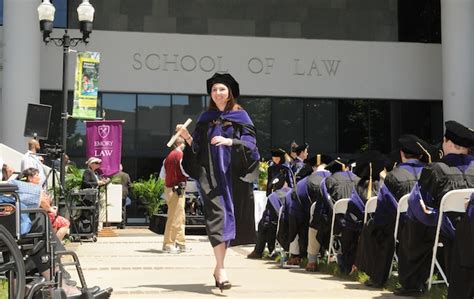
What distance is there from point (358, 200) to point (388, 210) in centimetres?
86

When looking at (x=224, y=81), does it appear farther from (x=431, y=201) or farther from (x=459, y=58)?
(x=459, y=58)

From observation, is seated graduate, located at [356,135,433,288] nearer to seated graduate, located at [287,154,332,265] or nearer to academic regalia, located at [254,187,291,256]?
seated graduate, located at [287,154,332,265]

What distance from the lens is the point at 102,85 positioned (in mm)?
22328

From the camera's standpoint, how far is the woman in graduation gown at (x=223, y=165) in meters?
6.20

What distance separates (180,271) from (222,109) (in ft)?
7.98

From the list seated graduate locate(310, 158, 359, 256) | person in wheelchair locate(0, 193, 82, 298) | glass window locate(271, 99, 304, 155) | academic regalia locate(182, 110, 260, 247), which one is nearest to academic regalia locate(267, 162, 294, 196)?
seated graduate locate(310, 158, 359, 256)

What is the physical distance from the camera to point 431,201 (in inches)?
214

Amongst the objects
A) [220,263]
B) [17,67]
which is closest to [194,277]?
[220,263]

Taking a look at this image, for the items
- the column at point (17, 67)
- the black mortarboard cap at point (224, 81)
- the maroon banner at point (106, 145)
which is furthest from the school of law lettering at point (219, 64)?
the black mortarboard cap at point (224, 81)

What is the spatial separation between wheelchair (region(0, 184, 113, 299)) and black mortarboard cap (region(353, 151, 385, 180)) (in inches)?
129

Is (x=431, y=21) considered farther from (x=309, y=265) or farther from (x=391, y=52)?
(x=309, y=265)

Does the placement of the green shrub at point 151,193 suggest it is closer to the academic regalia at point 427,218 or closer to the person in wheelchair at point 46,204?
the person in wheelchair at point 46,204

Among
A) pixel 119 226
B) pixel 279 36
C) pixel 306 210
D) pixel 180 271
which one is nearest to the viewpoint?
pixel 180 271

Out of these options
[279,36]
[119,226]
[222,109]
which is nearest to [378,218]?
[222,109]
